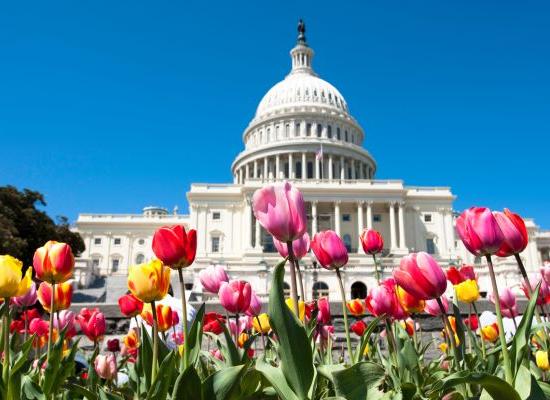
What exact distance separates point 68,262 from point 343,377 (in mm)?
1857

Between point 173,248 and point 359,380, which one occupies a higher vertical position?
point 173,248

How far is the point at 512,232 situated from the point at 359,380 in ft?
3.60

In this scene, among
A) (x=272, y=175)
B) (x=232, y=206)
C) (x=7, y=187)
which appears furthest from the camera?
(x=272, y=175)

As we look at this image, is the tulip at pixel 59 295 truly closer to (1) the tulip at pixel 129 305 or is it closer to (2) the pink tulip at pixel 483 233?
(1) the tulip at pixel 129 305

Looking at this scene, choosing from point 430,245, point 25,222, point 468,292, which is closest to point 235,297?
point 468,292

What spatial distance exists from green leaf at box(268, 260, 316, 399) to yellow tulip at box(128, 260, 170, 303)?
33.8 inches

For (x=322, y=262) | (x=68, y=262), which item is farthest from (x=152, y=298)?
(x=322, y=262)

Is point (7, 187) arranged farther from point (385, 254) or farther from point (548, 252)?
point (548, 252)

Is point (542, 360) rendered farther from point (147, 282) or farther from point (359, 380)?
point (147, 282)

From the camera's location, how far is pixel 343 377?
6.15ft

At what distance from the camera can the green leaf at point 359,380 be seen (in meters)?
1.88

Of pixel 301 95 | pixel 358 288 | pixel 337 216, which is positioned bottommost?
pixel 358 288

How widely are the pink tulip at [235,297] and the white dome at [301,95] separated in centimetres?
7485

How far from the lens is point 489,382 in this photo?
5.68 feet
